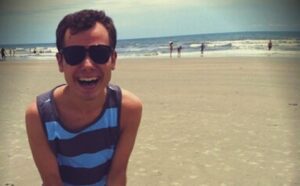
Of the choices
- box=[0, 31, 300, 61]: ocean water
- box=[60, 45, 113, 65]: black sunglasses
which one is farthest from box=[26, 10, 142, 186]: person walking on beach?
box=[0, 31, 300, 61]: ocean water

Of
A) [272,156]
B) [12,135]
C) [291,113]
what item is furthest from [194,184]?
[291,113]

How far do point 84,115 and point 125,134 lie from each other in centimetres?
26

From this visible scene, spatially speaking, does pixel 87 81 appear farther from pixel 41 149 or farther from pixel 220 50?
pixel 220 50

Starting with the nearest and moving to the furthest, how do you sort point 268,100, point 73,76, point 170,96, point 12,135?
point 73,76, point 12,135, point 268,100, point 170,96

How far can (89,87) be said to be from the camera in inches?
71.3

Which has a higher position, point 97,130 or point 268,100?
point 97,130

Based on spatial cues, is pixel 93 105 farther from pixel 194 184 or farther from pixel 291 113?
pixel 291 113

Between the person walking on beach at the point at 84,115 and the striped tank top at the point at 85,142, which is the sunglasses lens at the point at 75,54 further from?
the striped tank top at the point at 85,142

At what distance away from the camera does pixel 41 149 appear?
198cm

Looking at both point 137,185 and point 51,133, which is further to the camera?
point 137,185

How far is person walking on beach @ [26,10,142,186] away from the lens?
179 centimetres

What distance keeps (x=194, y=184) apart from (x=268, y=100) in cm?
541

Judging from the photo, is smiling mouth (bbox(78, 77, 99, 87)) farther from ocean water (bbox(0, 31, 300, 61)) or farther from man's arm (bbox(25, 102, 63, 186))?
ocean water (bbox(0, 31, 300, 61))

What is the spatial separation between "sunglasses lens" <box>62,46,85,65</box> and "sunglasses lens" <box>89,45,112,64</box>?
0.13 ft
